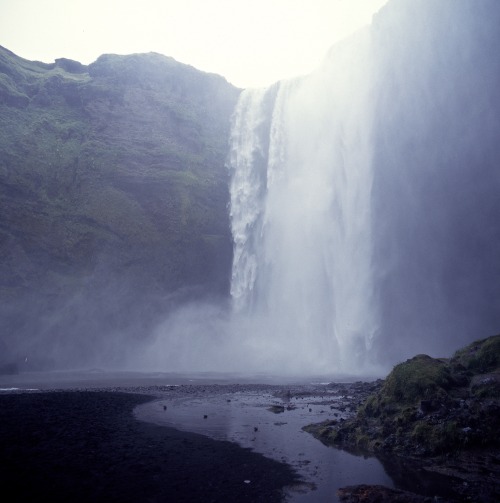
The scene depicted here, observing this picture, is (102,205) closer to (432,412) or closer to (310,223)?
(310,223)

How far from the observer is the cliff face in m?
41.6

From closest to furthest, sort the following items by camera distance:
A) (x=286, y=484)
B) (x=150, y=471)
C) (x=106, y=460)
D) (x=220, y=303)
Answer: (x=286, y=484) < (x=150, y=471) < (x=106, y=460) < (x=220, y=303)

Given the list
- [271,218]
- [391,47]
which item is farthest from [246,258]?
[391,47]

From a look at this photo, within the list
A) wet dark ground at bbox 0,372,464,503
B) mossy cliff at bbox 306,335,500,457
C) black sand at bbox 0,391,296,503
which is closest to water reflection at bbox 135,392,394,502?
wet dark ground at bbox 0,372,464,503

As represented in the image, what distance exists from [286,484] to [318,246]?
37304 millimetres

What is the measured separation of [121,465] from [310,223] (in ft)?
127

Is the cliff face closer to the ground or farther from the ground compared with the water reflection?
farther from the ground

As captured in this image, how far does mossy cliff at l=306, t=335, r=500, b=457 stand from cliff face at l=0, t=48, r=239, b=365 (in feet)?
116

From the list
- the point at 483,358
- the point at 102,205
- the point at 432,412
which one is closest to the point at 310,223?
the point at 102,205

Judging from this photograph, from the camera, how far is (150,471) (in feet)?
31.8

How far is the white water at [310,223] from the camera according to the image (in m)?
41.6

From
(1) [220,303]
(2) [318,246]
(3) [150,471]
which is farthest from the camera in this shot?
(1) [220,303]

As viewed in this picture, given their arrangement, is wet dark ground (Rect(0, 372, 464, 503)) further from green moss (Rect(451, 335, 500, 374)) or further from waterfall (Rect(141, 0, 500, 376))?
waterfall (Rect(141, 0, 500, 376))

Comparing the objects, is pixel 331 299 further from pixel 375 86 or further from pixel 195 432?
pixel 195 432
